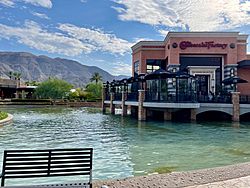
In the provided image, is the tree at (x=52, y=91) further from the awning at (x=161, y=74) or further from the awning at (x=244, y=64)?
the awning at (x=161, y=74)

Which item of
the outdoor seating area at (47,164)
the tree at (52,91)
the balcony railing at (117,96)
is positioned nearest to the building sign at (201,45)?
the balcony railing at (117,96)

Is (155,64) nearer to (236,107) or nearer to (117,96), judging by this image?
(117,96)

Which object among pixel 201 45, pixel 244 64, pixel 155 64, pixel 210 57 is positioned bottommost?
pixel 244 64

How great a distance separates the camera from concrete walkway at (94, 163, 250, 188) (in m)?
5.39

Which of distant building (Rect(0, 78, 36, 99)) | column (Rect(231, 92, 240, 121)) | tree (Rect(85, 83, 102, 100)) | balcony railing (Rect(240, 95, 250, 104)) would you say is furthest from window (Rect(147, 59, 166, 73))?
distant building (Rect(0, 78, 36, 99))

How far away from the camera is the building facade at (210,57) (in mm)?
30359

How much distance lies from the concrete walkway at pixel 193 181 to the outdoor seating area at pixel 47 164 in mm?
667

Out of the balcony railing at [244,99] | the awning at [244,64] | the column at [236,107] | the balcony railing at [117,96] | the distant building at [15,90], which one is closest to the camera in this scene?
the column at [236,107]

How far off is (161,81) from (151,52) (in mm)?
11335

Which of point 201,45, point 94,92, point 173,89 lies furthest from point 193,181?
point 94,92

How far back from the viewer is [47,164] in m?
4.88

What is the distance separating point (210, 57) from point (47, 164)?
2949cm

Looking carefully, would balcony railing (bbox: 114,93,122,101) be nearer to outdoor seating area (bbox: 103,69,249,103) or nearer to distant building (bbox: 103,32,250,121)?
distant building (bbox: 103,32,250,121)

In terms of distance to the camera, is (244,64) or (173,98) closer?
(173,98)
